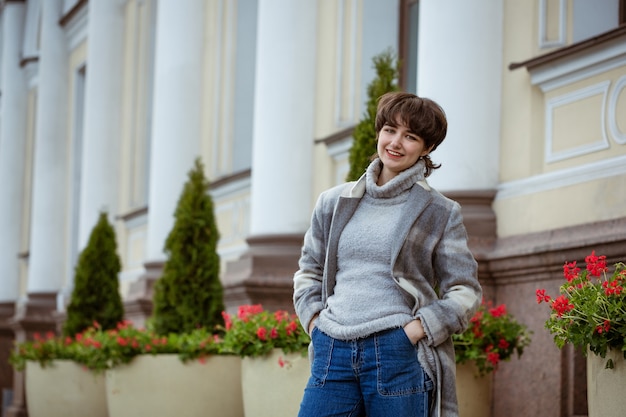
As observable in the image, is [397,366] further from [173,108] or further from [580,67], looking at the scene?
[173,108]

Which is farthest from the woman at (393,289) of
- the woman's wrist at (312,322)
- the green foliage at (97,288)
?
the green foliage at (97,288)

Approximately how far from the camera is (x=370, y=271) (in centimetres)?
333

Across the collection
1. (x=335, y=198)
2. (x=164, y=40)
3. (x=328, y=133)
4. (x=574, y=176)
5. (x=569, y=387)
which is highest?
(x=164, y=40)

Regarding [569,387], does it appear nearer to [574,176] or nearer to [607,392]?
[574,176]

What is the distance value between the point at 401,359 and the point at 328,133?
6.09m

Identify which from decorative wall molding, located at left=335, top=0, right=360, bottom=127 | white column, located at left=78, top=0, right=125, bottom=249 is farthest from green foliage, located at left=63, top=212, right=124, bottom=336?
white column, located at left=78, top=0, right=125, bottom=249

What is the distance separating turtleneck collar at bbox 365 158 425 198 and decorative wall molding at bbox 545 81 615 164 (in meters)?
2.72

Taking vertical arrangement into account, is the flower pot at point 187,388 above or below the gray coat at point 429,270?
below

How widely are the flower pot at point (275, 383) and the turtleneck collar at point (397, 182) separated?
8.24 feet

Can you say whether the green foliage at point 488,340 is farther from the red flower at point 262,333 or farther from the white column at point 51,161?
the white column at point 51,161

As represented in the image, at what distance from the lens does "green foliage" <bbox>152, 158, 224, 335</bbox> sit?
8.34 m

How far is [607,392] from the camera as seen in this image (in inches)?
152

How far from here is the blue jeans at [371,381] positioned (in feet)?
10.5

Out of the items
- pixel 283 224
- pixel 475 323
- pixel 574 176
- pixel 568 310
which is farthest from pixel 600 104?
pixel 283 224
